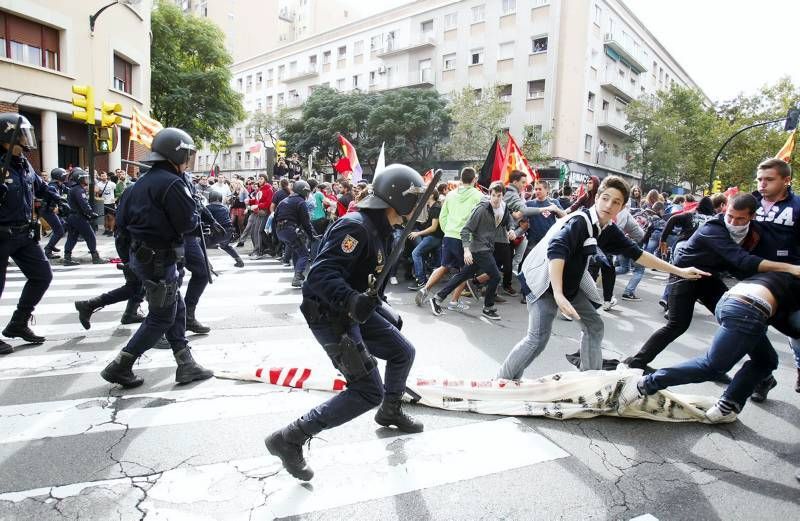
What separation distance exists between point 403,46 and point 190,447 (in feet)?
139

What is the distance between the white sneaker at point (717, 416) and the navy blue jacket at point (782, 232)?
4.01 ft

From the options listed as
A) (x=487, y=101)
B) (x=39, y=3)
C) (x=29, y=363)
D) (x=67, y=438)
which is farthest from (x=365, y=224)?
(x=487, y=101)

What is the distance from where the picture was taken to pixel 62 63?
20641mm

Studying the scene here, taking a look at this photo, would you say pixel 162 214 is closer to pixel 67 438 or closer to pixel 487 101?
pixel 67 438

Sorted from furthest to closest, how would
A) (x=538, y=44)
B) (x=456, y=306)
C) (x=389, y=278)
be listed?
(x=538, y=44) → (x=456, y=306) → (x=389, y=278)

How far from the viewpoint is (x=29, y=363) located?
4590 millimetres

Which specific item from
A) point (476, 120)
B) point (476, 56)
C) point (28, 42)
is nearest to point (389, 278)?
point (28, 42)

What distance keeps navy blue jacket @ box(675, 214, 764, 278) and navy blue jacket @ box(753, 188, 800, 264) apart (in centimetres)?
6

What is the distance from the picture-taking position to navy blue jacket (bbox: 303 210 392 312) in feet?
8.45

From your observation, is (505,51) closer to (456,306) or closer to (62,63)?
(62,63)

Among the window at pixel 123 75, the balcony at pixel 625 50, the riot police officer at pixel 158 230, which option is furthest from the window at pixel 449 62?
the riot police officer at pixel 158 230

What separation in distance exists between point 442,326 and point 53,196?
4855 mm

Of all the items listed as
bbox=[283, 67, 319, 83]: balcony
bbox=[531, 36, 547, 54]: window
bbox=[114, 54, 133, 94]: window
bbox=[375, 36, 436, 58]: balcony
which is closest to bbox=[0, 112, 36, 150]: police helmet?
bbox=[114, 54, 133, 94]: window

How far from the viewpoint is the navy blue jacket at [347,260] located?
257cm
